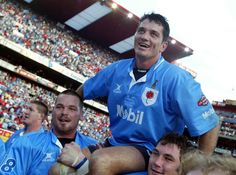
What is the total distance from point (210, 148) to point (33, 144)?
5.75 feet

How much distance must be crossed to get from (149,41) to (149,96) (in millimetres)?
499

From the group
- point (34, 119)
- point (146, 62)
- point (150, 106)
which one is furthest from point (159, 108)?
point (34, 119)

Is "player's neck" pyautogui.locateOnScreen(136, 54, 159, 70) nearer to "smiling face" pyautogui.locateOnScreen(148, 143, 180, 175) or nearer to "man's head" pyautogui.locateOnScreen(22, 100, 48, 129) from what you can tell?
"smiling face" pyautogui.locateOnScreen(148, 143, 180, 175)

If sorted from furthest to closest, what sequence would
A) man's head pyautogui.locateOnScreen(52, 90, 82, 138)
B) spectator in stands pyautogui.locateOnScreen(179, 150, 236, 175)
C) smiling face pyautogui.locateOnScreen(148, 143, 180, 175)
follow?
man's head pyautogui.locateOnScreen(52, 90, 82, 138) < smiling face pyautogui.locateOnScreen(148, 143, 180, 175) < spectator in stands pyautogui.locateOnScreen(179, 150, 236, 175)

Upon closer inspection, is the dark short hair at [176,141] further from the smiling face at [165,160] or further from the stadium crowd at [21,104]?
the stadium crowd at [21,104]

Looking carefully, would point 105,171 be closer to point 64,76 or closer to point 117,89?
point 117,89

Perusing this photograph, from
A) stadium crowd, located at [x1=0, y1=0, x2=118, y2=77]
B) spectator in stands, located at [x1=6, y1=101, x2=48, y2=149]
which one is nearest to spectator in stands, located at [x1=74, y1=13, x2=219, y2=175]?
spectator in stands, located at [x1=6, y1=101, x2=48, y2=149]

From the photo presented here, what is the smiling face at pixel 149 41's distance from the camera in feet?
9.50

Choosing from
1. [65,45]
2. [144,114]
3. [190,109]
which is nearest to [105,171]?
[144,114]

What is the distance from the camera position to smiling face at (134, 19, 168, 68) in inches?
114

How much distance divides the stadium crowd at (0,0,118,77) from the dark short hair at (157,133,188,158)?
17.8 meters

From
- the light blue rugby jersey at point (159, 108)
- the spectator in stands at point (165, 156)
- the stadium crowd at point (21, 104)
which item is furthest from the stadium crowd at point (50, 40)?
the spectator in stands at point (165, 156)

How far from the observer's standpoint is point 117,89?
300cm

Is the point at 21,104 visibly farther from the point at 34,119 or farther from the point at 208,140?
the point at 208,140
